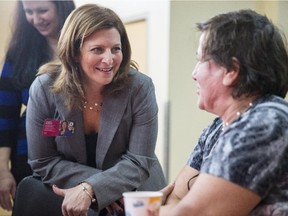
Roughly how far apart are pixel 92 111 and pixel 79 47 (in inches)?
11.0

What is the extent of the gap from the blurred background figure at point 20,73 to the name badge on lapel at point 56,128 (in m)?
0.49

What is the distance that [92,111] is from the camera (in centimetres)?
190

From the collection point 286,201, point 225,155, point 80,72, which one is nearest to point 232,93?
point 225,155

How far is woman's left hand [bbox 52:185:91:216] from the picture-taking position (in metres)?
1.62

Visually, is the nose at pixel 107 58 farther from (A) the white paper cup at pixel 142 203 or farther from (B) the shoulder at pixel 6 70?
(A) the white paper cup at pixel 142 203

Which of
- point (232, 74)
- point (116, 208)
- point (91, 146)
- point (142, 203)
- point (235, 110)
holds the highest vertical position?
point (232, 74)

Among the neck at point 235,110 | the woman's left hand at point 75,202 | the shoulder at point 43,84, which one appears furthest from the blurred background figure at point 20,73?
the neck at point 235,110

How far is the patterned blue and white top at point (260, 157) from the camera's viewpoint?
105 cm

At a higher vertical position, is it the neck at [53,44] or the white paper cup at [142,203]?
the neck at [53,44]

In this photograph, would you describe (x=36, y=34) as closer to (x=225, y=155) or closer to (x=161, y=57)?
(x=161, y=57)

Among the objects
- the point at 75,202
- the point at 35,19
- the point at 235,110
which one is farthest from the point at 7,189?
the point at 235,110

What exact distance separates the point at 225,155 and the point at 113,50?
92 cm

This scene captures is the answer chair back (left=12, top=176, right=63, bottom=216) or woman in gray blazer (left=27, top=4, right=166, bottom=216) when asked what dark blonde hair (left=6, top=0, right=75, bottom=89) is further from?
chair back (left=12, top=176, right=63, bottom=216)

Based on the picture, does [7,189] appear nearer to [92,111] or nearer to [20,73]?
[20,73]
